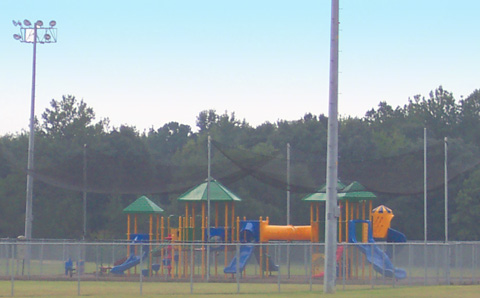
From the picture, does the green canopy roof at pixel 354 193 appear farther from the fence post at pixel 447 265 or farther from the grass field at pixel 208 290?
the grass field at pixel 208 290

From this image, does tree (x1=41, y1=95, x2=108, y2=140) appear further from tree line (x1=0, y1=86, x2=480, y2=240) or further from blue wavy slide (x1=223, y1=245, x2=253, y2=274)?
blue wavy slide (x1=223, y1=245, x2=253, y2=274)

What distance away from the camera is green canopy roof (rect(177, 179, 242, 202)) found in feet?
127

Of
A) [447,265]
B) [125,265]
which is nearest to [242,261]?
[125,265]

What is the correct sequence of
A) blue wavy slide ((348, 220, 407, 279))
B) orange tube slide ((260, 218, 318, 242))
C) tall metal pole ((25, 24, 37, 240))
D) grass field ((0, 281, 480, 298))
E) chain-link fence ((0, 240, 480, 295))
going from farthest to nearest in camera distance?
tall metal pole ((25, 24, 37, 240)) < orange tube slide ((260, 218, 318, 242)) < blue wavy slide ((348, 220, 407, 279)) < chain-link fence ((0, 240, 480, 295)) < grass field ((0, 281, 480, 298))

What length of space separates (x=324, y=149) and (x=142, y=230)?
16943 millimetres

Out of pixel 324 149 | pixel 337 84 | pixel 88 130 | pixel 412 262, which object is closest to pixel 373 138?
pixel 324 149

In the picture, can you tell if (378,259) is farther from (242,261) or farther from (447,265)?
(242,261)

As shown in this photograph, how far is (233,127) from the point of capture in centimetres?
8825

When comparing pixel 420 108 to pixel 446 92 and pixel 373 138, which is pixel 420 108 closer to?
pixel 446 92

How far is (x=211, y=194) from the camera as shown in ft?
128

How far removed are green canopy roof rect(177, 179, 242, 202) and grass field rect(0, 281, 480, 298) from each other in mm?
7272

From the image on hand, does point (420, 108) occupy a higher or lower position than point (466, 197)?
higher

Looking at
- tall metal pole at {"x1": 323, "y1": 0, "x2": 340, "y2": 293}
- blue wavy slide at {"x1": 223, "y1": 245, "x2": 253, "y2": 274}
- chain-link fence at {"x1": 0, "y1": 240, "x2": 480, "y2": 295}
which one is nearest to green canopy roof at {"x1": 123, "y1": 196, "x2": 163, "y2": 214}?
chain-link fence at {"x1": 0, "y1": 240, "x2": 480, "y2": 295}

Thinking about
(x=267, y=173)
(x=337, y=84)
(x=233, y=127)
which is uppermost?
(x=233, y=127)
